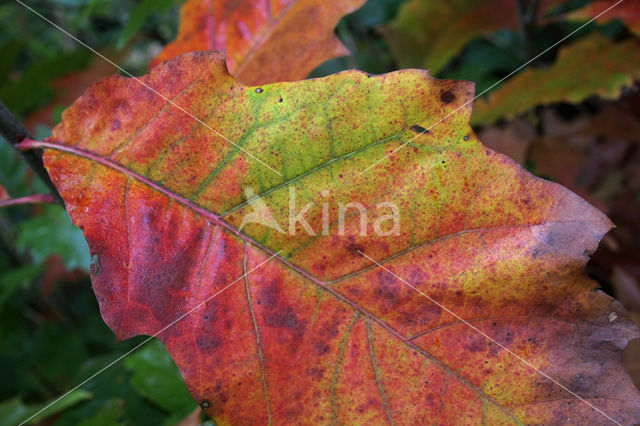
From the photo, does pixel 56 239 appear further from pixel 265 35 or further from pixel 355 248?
pixel 355 248

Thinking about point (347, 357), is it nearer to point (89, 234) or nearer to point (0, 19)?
point (89, 234)

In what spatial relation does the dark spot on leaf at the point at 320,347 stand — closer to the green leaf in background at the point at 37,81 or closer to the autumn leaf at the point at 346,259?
the autumn leaf at the point at 346,259

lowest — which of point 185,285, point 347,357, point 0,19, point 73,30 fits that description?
point 347,357

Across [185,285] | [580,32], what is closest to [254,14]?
[185,285]

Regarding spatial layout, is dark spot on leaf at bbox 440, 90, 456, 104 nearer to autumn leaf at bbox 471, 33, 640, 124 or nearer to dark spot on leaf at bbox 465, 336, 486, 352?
dark spot on leaf at bbox 465, 336, 486, 352

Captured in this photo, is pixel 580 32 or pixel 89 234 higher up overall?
pixel 89 234

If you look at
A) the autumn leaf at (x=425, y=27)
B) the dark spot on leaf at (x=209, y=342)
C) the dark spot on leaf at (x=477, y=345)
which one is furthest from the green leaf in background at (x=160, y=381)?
the autumn leaf at (x=425, y=27)

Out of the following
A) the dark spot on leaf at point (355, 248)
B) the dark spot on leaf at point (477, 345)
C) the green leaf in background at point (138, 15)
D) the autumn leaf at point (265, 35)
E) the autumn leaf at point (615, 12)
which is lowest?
the autumn leaf at point (615, 12)

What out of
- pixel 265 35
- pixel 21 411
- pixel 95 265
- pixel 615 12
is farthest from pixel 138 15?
pixel 615 12
